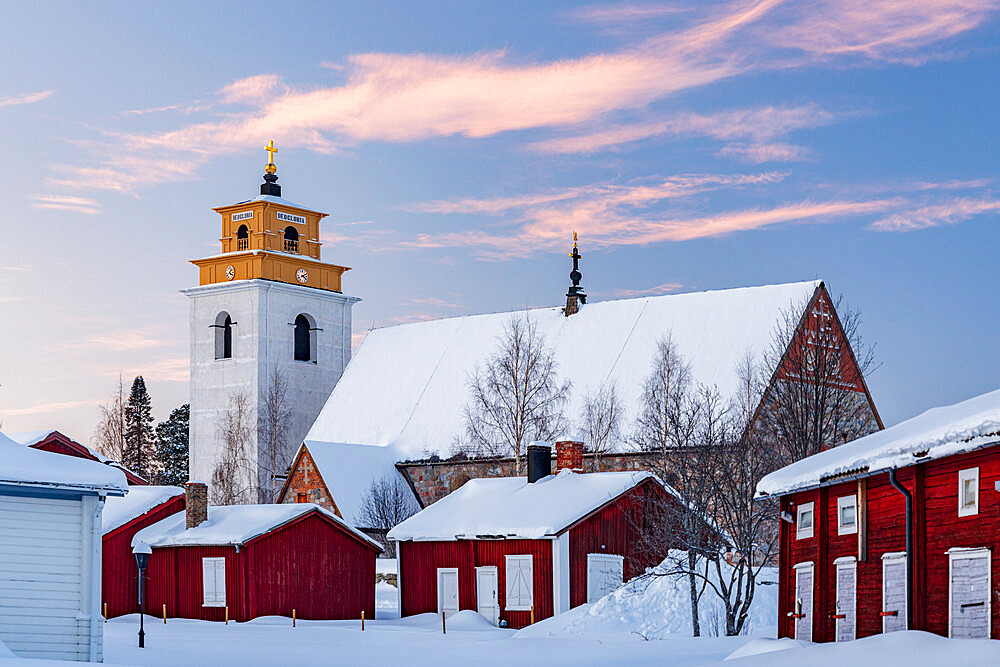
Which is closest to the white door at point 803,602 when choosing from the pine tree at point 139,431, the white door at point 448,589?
the white door at point 448,589

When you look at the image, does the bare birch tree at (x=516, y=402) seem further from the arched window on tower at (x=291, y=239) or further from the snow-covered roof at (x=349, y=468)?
the arched window on tower at (x=291, y=239)

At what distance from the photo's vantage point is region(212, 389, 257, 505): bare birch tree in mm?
73250

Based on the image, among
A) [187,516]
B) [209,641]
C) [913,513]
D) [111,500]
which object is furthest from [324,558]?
[913,513]

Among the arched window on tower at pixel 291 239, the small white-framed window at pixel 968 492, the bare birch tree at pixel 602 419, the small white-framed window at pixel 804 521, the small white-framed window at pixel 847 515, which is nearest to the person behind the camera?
the small white-framed window at pixel 968 492

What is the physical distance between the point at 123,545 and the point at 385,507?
544 inches

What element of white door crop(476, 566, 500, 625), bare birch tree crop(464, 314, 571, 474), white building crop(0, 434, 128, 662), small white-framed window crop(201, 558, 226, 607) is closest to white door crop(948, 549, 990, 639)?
white building crop(0, 434, 128, 662)

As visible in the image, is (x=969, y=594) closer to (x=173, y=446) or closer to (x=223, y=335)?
(x=223, y=335)

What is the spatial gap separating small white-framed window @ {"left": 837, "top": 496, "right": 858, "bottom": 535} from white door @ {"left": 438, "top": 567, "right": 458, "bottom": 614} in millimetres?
20763

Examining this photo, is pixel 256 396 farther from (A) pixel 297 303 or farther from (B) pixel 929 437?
(B) pixel 929 437

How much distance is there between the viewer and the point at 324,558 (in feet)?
146

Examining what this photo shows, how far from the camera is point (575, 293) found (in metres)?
64.4

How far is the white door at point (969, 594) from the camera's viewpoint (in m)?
18.3

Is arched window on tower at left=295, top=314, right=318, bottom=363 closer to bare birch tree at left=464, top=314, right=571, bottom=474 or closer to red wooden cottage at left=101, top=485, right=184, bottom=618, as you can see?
bare birch tree at left=464, top=314, right=571, bottom=474

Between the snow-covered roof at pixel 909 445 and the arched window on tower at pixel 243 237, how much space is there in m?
54.0
